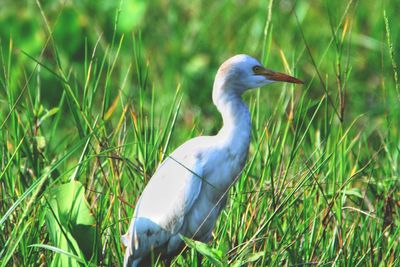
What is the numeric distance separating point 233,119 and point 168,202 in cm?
31

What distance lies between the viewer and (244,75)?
3123 millimetres

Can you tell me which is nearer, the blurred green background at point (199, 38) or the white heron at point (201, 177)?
the white heron at point (201, 177)

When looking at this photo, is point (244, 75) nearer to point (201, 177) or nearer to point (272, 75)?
point (272, 75)

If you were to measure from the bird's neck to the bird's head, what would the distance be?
19 mm

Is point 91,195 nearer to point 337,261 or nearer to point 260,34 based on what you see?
point 337,261

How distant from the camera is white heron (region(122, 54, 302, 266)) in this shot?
2.98m

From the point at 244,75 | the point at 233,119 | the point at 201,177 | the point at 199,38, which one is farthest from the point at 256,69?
the point at 199,38

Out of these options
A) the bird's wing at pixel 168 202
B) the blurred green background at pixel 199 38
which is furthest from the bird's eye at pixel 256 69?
the blurred green background at pixel 199 38

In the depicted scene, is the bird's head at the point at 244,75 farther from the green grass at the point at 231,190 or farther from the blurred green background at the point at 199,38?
the blurred green background at the point at 199,38

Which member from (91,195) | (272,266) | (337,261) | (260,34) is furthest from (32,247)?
(260,34)

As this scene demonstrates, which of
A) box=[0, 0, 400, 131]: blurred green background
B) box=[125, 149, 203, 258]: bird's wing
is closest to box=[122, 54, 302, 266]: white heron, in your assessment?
box=[125, 149, 203, 258]: bird's wing

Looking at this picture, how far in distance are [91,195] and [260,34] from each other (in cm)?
267

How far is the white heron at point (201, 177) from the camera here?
2982 millimetres

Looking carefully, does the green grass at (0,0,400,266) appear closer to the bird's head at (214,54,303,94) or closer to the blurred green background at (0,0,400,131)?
the bird's head at (214,54,303,94)
